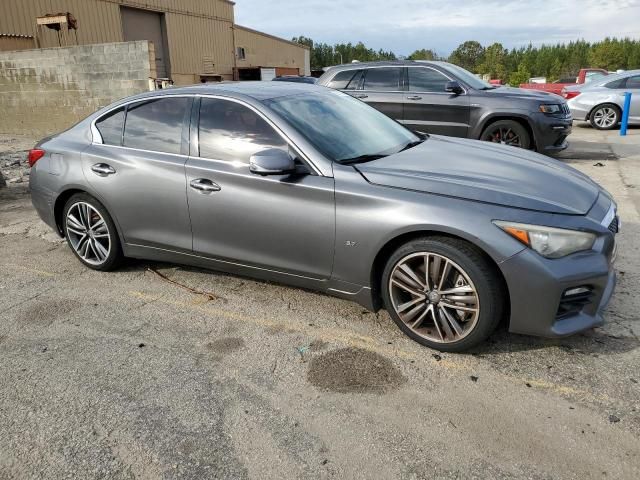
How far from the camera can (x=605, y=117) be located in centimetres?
1355

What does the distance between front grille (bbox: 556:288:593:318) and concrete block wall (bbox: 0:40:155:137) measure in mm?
11827

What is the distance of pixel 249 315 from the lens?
378 centimetres

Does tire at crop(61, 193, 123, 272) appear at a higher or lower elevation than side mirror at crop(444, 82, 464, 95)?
lower

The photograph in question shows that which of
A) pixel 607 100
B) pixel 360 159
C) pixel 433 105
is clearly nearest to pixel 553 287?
pixel 360 159

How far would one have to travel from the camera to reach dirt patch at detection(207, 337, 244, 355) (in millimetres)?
3336

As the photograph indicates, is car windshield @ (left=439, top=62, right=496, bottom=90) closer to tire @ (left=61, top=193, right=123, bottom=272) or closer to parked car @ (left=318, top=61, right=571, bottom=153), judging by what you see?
parked car @ (left=318, top=61, right=571, bottom=153)

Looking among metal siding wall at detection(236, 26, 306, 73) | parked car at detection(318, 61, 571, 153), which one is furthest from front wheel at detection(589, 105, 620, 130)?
metal siding wall at detection(236, 26, 306, 73)

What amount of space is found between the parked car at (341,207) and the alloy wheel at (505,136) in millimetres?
4589

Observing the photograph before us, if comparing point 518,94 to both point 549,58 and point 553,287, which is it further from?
point 549,58

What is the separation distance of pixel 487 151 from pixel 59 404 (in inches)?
129

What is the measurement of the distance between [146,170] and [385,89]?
6.08 m

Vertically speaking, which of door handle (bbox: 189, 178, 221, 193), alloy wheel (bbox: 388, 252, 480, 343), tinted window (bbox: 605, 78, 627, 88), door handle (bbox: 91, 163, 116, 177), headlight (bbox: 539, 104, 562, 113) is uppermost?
tinted window (bbox: 605, 78, 627, 88)

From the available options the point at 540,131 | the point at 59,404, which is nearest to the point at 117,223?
the point at 59,404

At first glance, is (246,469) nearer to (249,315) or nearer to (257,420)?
(257,420)
